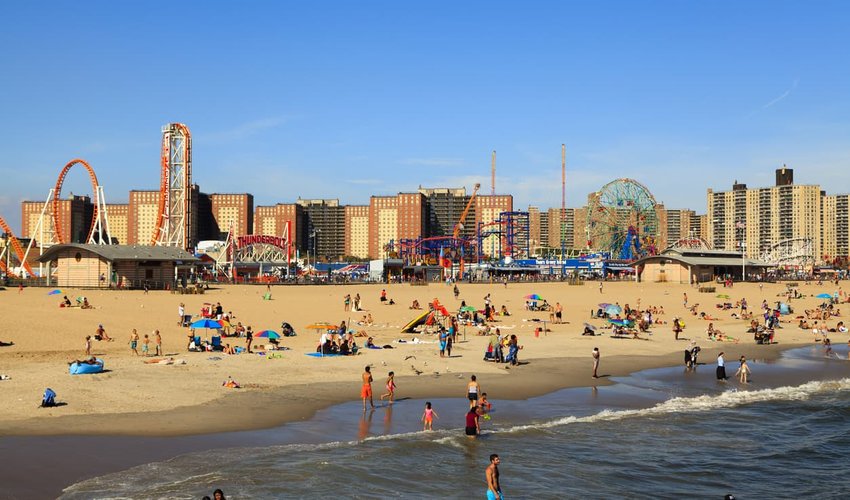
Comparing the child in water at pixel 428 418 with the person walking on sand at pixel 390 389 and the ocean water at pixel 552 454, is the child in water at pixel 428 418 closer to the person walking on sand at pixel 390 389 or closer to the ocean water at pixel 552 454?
the ocean water at pixel 552 454

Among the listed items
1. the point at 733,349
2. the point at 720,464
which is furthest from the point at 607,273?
the point at 720,464

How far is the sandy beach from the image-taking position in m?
17.3

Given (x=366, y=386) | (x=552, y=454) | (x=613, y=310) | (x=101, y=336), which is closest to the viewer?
(x=552, y=454)

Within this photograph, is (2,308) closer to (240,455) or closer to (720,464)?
(240,455)

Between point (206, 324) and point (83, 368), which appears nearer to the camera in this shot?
point (83, 368)

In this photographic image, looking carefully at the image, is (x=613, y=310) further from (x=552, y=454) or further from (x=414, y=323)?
(x=552, y=454)

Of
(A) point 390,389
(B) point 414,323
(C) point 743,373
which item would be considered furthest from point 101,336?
(C) point 743,373

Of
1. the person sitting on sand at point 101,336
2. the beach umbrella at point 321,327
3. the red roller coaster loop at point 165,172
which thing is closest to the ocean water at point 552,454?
the beach umbrella at point 321,327

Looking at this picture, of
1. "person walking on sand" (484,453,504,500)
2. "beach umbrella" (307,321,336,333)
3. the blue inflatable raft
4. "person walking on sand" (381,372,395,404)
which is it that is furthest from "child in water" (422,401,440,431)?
"beach umbrella" (307,321,336,333)

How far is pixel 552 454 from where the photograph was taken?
15.9 m

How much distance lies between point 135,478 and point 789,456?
14.9m

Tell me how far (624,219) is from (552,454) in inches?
4122

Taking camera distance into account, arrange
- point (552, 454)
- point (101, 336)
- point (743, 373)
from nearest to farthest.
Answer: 1. point (552, 454)
2. point (743, 373)
3. point (101, 336)

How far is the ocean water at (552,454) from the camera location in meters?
13.2
